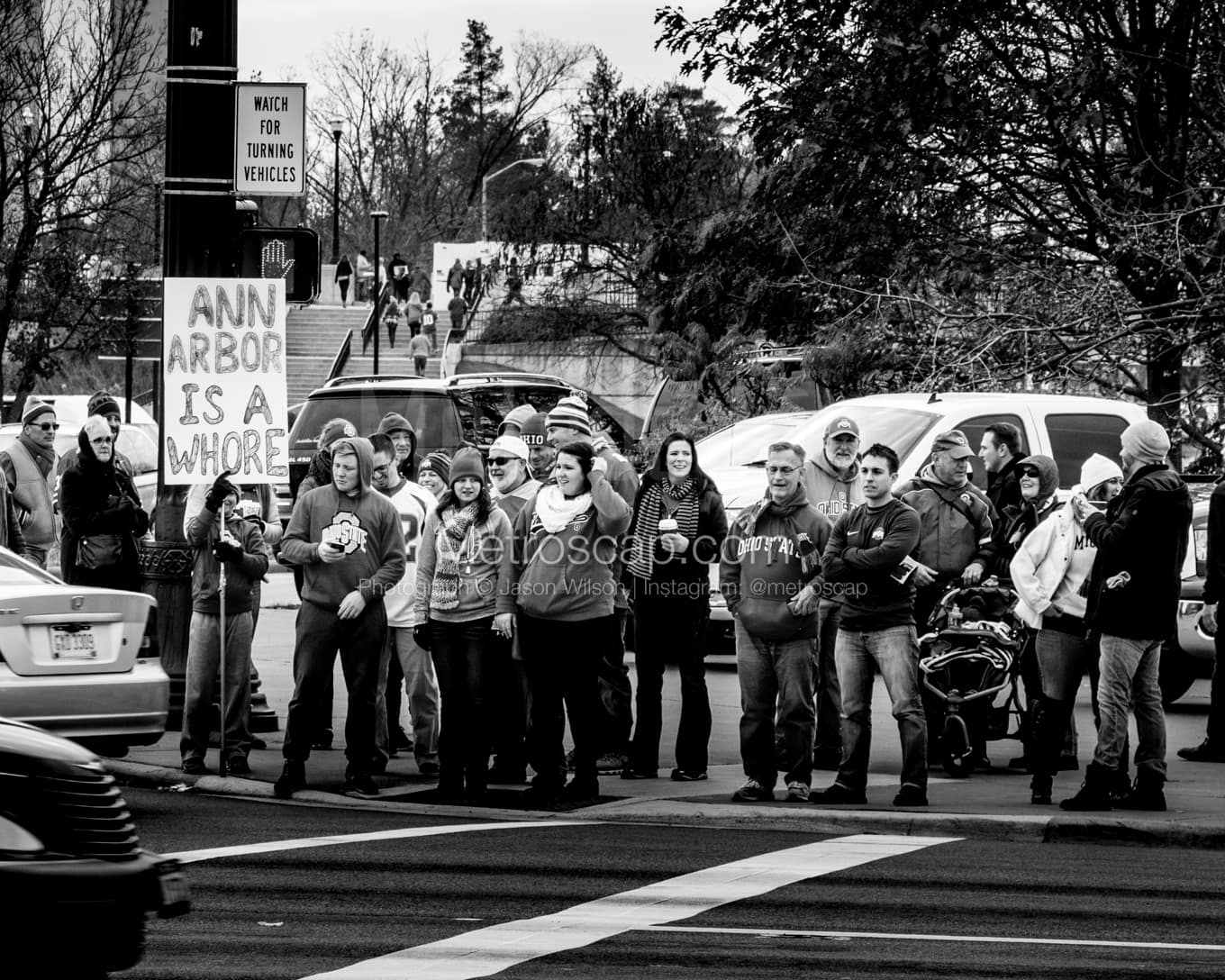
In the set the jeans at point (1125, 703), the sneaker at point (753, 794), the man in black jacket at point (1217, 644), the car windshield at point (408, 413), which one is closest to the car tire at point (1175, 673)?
the man in black jacket at point (1217, 644)

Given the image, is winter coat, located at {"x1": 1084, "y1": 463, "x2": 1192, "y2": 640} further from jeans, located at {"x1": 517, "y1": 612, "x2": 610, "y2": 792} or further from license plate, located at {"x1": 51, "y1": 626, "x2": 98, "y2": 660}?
license plate, located at {"x1": 51, "y1": 626, "x2": 98, "y2": 660}

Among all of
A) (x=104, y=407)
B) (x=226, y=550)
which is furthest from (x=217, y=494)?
(x=104, y=407)

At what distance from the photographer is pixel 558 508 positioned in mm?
10359

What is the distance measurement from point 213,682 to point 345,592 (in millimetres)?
1402

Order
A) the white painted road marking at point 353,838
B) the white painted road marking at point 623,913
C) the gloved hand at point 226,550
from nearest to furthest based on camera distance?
1. the white painted road marking at point 623,913
2. the white painted road marking at point 353,838
3. the gloved hand at point 226,550

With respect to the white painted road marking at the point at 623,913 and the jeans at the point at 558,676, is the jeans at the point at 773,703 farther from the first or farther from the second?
the white painted road marking at the point at 623,913

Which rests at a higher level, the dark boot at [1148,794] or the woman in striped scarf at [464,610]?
the woman in striped scarf at [464,610]

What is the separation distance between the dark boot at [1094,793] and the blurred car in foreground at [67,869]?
6.22m

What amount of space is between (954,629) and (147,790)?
189 inches

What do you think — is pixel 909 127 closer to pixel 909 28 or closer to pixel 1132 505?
pixel 909 28

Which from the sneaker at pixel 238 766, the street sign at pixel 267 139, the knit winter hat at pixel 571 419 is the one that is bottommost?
the sneaker at pixel 238 766

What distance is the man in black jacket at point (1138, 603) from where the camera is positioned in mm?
10188

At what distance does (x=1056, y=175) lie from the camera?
23.8 m

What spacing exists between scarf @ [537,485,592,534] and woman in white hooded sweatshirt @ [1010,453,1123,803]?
266 cm
